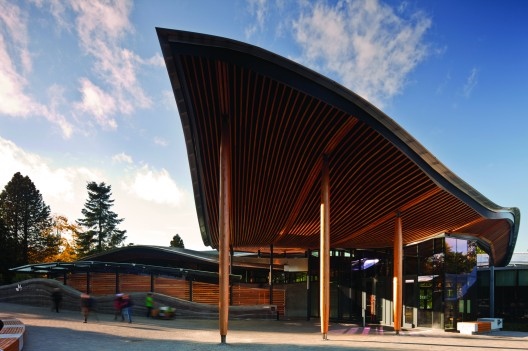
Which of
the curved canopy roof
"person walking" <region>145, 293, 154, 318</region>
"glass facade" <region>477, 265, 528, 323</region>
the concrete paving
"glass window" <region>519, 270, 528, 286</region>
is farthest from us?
"glass window" <region>519, 270, 528, 286</region>

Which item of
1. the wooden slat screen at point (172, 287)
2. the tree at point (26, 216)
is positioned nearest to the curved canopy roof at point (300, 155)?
the wooden slat screen at point (172, 287)

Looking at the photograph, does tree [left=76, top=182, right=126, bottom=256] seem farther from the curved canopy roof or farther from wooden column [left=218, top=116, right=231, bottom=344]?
wooden column [left=218, top=116, right=231, bottom=344]

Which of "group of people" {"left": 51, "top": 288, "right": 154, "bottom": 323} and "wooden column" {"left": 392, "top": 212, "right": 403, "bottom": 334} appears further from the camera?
"wooden column" {"left": 392, "top": 212, "right": 403, "bottom": 334}

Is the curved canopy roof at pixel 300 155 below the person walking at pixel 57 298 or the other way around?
the other way around

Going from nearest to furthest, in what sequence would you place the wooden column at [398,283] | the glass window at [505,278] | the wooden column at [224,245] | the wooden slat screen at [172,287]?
the wooden column at [224,245] → the wooden column at [398,283] → the wooden slat screen at [172,287] → the glass window at [505,278]

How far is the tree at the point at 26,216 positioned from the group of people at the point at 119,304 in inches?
1162

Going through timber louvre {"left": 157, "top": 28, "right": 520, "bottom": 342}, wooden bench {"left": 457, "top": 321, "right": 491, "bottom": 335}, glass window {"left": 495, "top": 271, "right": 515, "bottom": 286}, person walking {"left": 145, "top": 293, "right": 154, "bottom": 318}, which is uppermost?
timber louvre {"left": 157, "top": 28, "right": 520, "bottom": 342}

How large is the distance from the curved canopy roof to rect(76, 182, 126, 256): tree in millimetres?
42540

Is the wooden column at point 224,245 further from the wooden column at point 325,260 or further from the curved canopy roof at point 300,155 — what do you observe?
the wooden column at point 325,260

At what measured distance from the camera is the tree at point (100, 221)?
2507 inches

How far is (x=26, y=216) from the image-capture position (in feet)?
167

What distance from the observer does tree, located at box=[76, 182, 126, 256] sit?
209ft

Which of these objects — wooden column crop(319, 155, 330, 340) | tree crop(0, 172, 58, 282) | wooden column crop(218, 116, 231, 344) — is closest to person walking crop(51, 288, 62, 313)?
wooden column crop(218, 116, 231, 344)

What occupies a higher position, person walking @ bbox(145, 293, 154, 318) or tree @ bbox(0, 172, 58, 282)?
tree @ bbox(0, 172, 58, 282)
